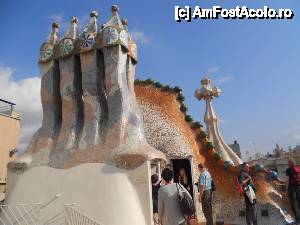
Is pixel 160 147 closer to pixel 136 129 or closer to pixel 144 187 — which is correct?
pixel 136 129

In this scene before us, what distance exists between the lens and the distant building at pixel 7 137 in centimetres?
1483

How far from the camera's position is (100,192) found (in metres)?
6.23

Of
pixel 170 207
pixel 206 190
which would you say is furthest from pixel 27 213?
pixel 170 207

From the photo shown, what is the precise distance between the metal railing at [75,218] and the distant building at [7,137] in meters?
10.3

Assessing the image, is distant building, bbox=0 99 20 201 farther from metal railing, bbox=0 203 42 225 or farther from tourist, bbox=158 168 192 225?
tourist, bbox=158 168 192 225

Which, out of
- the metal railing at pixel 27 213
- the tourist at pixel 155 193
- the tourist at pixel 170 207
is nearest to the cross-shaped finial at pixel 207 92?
the tourist at pixel 155 193

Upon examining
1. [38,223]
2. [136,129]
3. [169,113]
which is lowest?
[38,223]

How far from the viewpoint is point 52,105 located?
8172 mm

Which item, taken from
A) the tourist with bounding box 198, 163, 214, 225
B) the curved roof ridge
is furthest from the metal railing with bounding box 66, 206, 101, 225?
the curved roof ridge

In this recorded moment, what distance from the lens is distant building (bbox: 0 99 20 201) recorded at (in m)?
14.8

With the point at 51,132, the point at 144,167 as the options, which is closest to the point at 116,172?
the point at 144,167

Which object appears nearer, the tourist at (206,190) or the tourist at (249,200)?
the tourist at (249,200)

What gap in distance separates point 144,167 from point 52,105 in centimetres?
339

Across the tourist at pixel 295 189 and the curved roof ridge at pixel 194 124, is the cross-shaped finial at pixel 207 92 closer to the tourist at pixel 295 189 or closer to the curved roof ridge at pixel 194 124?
the curved roof ridge at pixel 194 124
